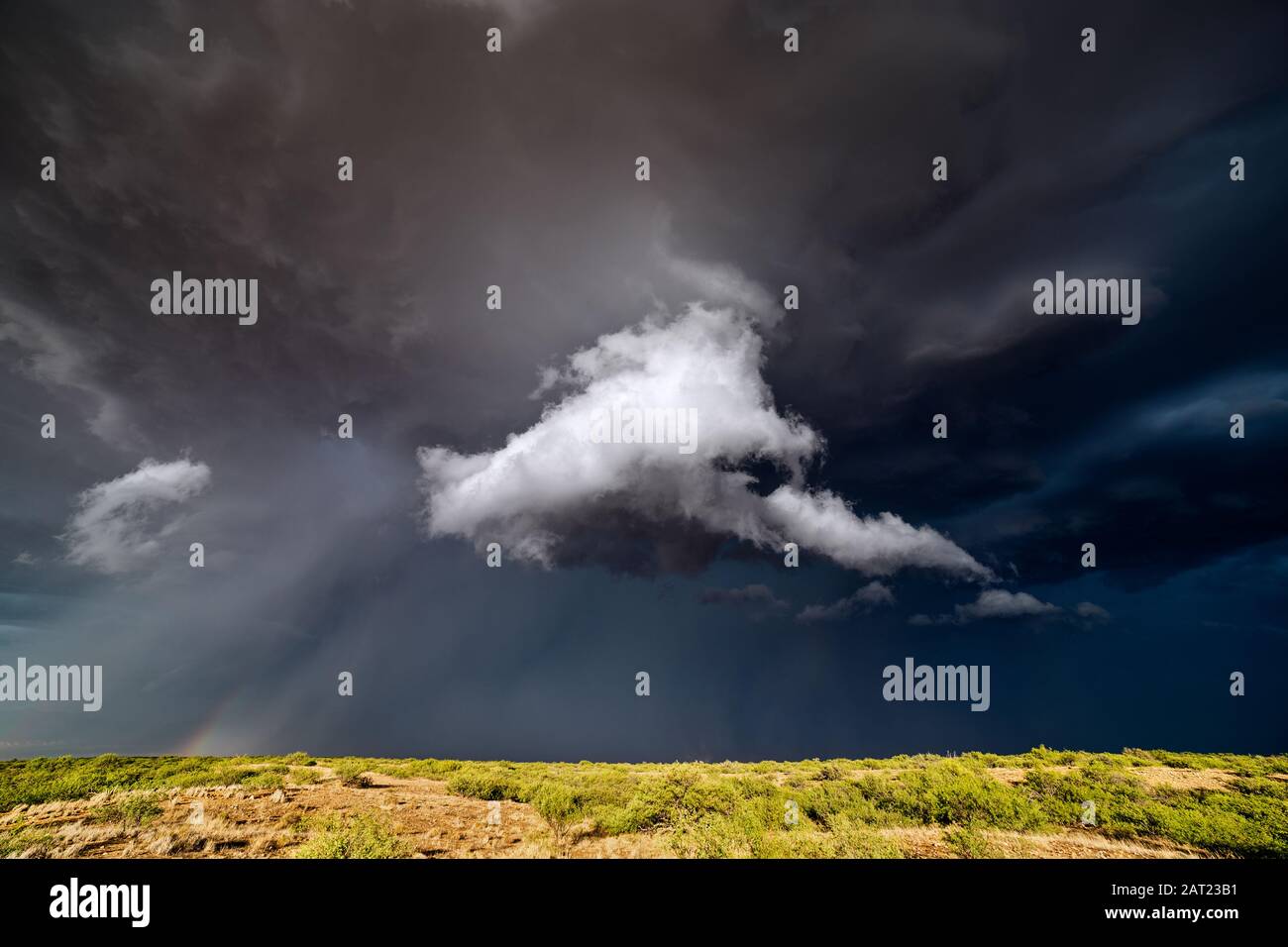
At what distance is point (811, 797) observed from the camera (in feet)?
48.1

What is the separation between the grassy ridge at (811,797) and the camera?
12.2m

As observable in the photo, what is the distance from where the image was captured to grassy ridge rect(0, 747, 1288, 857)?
12203mm

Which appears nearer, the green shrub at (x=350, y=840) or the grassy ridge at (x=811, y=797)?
the green shrub at (x=350, y=840)

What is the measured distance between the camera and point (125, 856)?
34.7 feet

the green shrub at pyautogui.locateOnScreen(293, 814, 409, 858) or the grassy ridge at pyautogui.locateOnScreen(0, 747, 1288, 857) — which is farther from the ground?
the green shrub at pyautogui.locateOnScreen(293, 814, 409, 858)

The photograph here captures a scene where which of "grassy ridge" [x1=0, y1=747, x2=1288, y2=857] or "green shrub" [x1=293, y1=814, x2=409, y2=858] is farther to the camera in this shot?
"grassy ridge" [x1=0, y1=747, x2=1288, y2=857]

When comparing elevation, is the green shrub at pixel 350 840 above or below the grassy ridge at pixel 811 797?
above

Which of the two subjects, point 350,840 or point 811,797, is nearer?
point 350,840

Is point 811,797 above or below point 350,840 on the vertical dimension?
below
